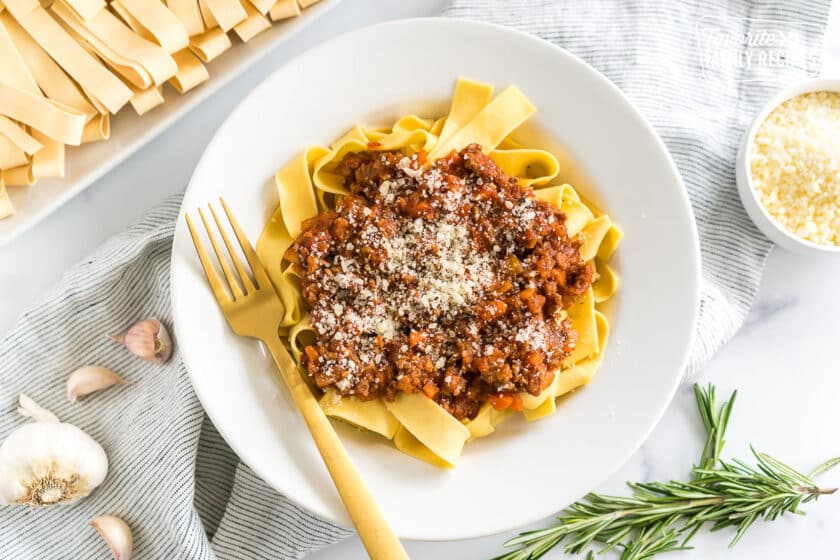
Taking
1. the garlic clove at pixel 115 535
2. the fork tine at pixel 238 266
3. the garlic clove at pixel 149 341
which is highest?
the fork tine at pixel 238 266

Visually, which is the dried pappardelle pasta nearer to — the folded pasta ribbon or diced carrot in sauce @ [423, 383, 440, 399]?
diced carrot in sauce @ [423, 383, 440, 399]

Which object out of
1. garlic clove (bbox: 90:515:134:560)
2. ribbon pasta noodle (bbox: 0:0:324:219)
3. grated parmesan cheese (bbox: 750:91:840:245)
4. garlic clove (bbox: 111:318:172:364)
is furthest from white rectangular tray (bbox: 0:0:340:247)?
grated parmesan cheese (bbox: 750:91:840:245)

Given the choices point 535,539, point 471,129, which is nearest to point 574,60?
point 471,129

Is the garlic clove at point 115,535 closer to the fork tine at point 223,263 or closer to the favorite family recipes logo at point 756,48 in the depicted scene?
the fork tine at point 223,263

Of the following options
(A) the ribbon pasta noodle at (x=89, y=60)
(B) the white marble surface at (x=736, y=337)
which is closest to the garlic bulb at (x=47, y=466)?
(B) the white marble surface at (x=736, y=337)

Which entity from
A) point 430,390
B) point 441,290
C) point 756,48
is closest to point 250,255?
point 441,290
